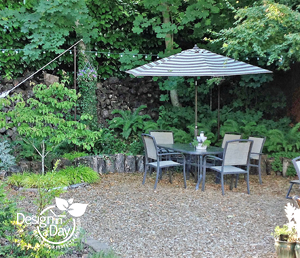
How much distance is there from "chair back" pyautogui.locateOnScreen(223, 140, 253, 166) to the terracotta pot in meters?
2.53

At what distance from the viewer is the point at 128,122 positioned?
27.2 feet

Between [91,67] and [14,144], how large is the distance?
2324 mm

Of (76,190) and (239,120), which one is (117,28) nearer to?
(239,120)

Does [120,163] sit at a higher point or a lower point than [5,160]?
lower

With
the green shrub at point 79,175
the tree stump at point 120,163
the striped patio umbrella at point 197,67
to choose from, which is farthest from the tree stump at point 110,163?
the striped patio umbrella at point 197,67

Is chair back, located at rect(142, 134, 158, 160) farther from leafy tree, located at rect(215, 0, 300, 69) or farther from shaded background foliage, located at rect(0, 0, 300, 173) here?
leafy tree, located at rect(215, 0, 300, 69)

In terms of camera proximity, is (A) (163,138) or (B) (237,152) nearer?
(B) (237,152)

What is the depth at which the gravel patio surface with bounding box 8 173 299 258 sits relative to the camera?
358 centimetres

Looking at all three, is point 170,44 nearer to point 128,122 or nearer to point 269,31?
point 128,122

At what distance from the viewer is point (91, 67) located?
323 inches

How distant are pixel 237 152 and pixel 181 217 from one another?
5.31ft

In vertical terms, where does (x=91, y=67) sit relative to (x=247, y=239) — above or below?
above

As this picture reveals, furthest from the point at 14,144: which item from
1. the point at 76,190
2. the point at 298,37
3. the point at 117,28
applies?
the point at 298,37

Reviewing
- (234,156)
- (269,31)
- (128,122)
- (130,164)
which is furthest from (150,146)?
(269,31)
